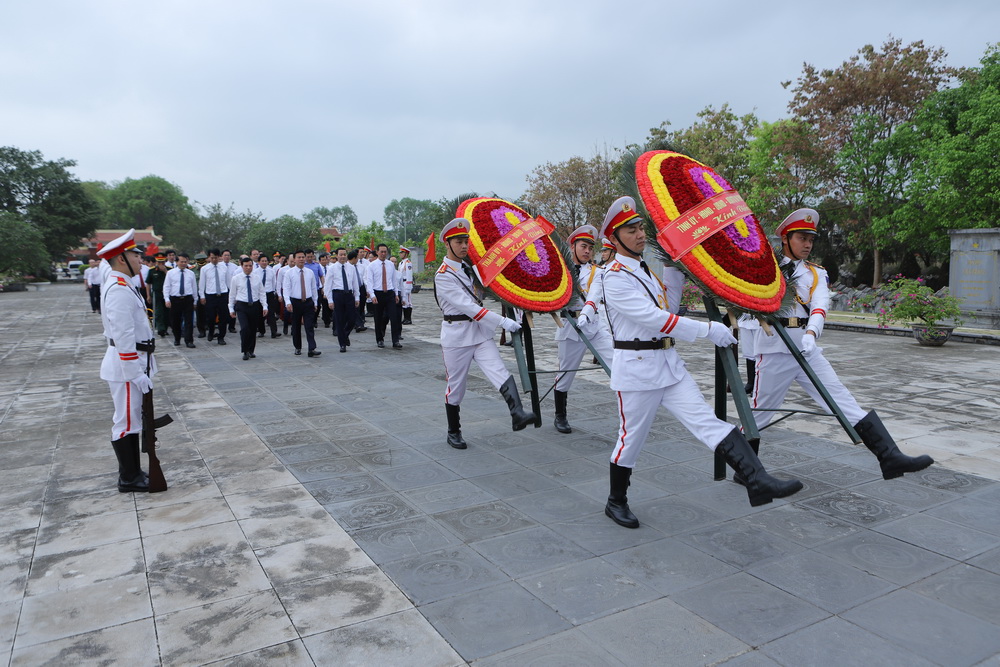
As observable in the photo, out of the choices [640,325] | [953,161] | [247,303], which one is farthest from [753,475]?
[953,161]

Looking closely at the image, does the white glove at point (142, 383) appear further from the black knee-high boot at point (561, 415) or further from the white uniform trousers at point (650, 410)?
the black knee-high boot at point (561, 415)

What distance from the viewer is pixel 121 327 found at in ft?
14.4

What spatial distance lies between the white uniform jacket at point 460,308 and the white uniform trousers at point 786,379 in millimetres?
1998

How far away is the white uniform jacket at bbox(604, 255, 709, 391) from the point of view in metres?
3.64

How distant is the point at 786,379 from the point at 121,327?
14.5 ft

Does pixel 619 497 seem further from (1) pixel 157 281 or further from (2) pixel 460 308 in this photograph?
(1) pixel 157 281

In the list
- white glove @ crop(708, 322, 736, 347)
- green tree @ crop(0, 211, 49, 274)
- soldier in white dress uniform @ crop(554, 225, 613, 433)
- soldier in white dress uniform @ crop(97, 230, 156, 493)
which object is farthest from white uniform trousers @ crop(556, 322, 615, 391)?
green tree @ crop(0, 211, 49, 274)

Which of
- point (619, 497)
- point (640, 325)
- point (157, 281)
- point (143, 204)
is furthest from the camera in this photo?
point (143, 204)

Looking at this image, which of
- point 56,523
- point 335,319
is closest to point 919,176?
point 335,319

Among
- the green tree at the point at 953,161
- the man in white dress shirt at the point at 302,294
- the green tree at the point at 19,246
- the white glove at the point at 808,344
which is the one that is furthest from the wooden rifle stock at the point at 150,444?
the green tree at the point at 19,246

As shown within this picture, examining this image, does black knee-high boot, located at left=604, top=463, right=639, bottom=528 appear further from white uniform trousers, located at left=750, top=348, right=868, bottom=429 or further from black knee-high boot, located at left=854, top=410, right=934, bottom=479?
black knee-high boot, located at left=854, top=410, right=934, bottom=479

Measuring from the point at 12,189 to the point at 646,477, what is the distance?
6090cm

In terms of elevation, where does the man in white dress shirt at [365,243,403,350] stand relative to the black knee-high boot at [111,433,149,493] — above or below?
above

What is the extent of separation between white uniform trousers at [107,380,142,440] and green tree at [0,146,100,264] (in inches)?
2172
